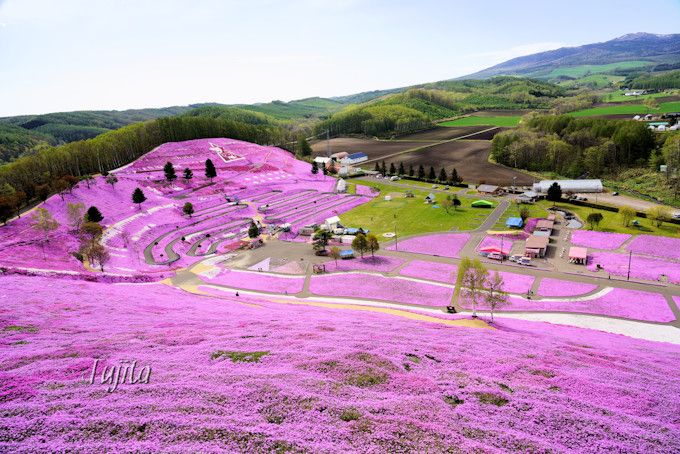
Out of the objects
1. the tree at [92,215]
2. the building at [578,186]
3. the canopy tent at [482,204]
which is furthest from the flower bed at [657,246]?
the tree at [92,215]

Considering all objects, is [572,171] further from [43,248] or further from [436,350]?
[43,248]

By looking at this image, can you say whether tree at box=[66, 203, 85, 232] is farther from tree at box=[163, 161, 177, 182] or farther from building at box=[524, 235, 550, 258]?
building at box=[524, 235, 550, 258]

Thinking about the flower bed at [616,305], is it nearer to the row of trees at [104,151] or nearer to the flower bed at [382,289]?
the flower bed at [382,289]

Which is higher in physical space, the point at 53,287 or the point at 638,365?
the point at 53,287

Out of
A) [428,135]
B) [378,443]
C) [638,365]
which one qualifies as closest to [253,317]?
[378,443]

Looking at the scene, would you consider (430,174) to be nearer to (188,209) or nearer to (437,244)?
(437,244)

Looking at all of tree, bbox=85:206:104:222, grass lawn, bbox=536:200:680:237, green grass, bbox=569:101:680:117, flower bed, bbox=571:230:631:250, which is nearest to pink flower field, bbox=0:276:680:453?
flower bed, bbox=571:230:631:250
